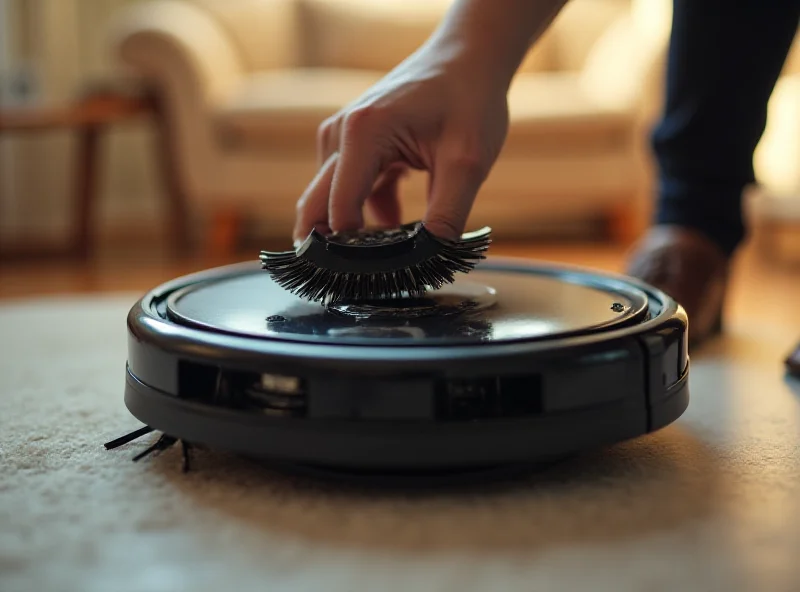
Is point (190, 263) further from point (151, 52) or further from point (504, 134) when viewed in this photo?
point (504, 134)

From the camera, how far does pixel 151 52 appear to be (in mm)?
2420

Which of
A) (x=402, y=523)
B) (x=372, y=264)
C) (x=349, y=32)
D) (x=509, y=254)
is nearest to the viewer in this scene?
(x=402, y=523)

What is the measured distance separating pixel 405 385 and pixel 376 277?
16 centimetres

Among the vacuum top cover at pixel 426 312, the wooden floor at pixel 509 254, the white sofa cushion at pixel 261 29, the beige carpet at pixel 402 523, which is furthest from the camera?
the white sofa cushion at pixel 261 29

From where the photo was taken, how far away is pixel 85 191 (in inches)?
97.9

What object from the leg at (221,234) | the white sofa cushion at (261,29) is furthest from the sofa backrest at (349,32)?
the leg at (221,234)

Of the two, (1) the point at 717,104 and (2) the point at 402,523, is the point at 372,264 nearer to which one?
(2) the point at 402,523

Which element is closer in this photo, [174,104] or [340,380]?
[340,380]

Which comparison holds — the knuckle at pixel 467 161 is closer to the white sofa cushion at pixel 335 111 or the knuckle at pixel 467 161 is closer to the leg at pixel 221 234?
the white sofa cushion at pixel 335 111

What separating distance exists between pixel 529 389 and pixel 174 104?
210cm

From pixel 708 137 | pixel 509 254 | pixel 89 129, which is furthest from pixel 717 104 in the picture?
pixel 89 129

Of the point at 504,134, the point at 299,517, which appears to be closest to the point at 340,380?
the point at 299,517

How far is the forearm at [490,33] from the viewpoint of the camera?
0.74 meters

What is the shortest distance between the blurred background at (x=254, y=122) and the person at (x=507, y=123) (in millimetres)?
1301
